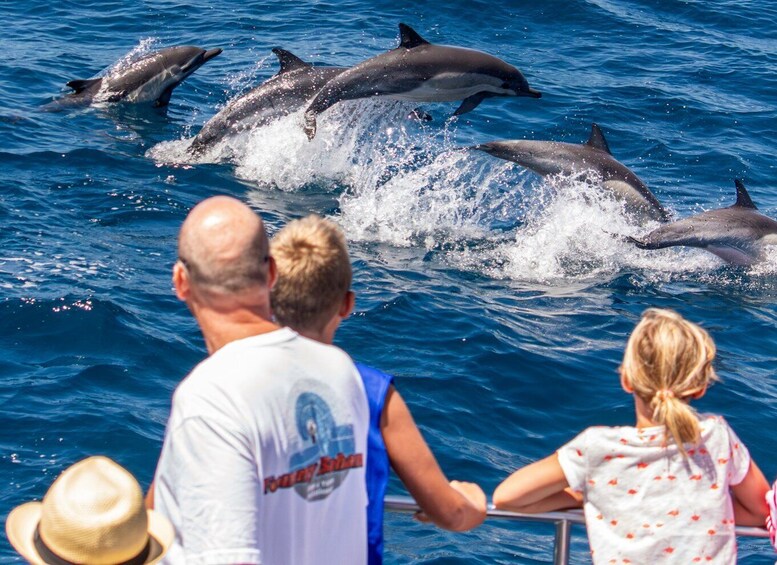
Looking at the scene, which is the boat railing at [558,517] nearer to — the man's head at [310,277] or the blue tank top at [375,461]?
the blue tank top at [375,461]

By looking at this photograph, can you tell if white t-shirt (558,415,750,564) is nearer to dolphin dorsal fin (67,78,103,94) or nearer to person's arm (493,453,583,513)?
person's arm (493,453,583,513)

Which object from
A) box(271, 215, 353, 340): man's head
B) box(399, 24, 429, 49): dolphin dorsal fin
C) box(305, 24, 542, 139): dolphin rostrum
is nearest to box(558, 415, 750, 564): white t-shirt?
box(271, 215, 353, 340): man's head

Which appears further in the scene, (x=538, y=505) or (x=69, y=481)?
(x=538, y=505)

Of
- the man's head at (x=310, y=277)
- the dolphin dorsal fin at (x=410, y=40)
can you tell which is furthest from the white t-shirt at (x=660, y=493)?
the dolphin dorsal fin at (x=410, y=40)

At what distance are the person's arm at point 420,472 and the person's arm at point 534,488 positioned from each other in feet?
0.58

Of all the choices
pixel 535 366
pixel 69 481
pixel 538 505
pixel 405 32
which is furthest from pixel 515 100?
pixel 69 481

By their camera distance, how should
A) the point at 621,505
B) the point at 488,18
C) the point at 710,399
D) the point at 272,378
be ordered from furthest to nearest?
the point at 488,18 → the point at 710,399 → the point at 621,505 → the point at 272,378

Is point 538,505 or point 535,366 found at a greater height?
point 538,505

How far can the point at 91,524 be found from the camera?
2.89 metres

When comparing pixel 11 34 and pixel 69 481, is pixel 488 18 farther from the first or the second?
pixel 69 481

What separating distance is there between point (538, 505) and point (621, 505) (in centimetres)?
31

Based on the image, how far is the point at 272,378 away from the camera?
3213 millimetres

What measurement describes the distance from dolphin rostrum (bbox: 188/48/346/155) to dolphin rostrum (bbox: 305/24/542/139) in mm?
1049

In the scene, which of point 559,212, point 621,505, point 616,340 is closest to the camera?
point 621,505
